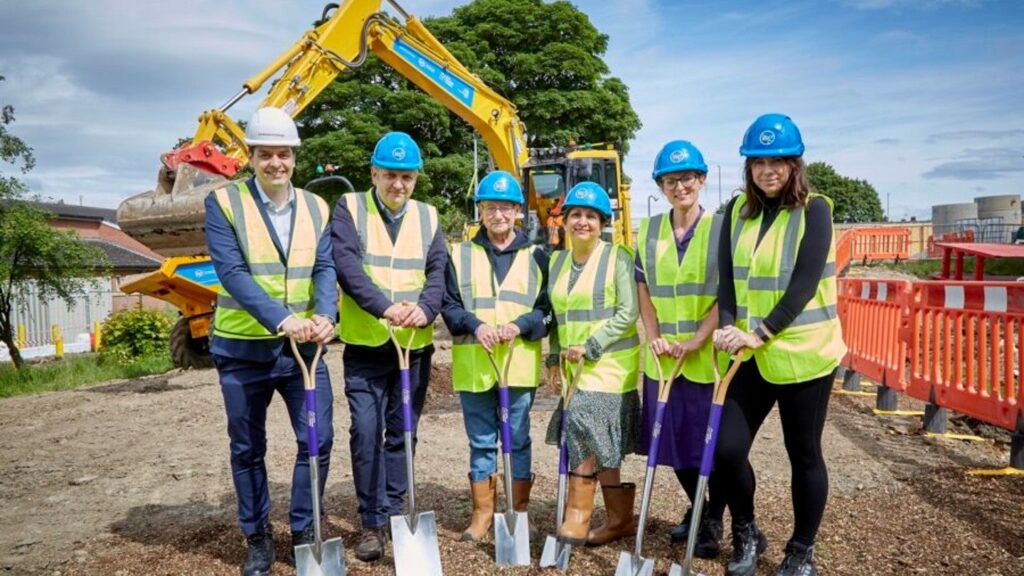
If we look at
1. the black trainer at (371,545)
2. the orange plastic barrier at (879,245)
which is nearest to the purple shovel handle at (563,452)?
the black trainer at (371,545)

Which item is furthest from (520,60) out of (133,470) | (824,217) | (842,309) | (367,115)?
(824,217)

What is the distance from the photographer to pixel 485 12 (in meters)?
28.1

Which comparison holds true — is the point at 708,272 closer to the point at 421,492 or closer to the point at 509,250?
the point at 509,250

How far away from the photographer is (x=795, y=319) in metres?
3.31

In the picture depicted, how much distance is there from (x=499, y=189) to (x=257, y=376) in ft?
5.20

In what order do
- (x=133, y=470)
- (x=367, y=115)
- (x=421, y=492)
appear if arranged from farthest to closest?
(x=367, y=115)
(x=133, y=470)
(x=421, y=492)

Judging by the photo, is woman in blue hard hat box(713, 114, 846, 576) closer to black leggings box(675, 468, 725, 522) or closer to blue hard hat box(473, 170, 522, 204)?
black leggings box(675, 468, 725, 522)

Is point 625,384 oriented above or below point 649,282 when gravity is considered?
below

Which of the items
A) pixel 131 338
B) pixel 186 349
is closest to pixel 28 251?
pixel 131 338

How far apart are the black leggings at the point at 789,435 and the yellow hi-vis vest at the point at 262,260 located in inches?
85.0

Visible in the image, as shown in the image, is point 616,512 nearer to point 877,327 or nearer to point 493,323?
point 493,323

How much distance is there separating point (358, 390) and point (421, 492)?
1.42m

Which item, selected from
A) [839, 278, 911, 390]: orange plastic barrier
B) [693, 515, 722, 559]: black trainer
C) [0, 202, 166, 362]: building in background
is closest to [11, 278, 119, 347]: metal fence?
[0, 202, 166, 362]: building in background

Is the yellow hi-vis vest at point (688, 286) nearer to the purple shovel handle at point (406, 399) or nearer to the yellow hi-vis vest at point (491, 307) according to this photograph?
the yellow hi-vis vest at point (491, 307)
